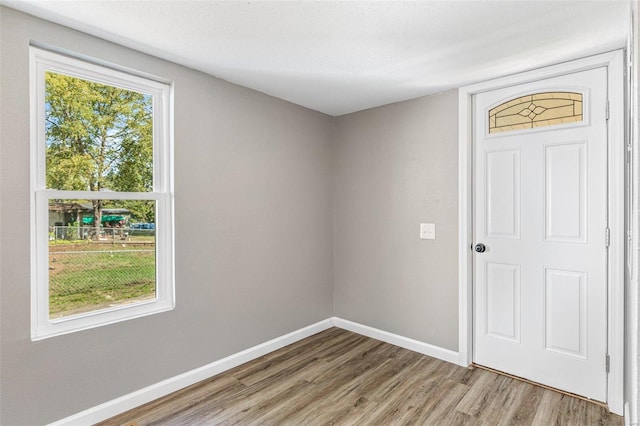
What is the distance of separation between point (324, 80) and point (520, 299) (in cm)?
234

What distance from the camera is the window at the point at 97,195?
1927mm

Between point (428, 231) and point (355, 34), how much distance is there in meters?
1.81

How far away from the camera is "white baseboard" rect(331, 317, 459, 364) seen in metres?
2.93

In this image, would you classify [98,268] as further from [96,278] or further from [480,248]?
[480,248]

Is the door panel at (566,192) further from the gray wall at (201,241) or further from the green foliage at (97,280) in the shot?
the green foliage at (97,280)

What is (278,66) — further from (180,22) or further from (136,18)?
(136,18)

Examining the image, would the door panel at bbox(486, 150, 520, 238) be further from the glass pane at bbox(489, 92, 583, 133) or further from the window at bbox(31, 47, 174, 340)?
the window at bbox(31, 47, 174, 340)

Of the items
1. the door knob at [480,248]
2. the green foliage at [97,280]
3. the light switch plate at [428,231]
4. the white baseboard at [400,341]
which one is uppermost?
the light switch plate at [428,231]

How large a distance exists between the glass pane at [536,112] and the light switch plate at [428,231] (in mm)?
936

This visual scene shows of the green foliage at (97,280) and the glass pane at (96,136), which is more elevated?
the glass pane at (96,136)

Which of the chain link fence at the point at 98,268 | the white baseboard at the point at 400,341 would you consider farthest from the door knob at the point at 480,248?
the chain link fence at the point at 98,268

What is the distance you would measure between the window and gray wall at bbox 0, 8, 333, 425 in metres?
0.08

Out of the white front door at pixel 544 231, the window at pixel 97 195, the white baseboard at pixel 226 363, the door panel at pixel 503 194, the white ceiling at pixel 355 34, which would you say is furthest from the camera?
the door panel at pixel 503 194

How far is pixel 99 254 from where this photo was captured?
2.16m
